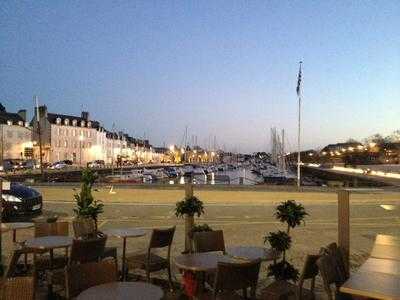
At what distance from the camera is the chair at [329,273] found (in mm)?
4957

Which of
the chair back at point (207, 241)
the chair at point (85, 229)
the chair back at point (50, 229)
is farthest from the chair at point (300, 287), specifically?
the chair back at point (50, 229)

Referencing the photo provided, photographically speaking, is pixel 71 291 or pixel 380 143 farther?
pixel 380 143

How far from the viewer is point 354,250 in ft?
36.1

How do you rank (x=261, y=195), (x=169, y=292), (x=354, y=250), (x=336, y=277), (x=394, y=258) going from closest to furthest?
(x=336, y=277)
(x=394, y=258)
(x=169, y=292)
(x=354, y=250)
(x=261, y=195)

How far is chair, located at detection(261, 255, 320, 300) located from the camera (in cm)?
551

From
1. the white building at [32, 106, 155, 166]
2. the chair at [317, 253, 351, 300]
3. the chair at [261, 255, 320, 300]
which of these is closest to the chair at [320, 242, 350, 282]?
the chair at [317, 253, 351, 300]

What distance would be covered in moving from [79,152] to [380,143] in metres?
94.0

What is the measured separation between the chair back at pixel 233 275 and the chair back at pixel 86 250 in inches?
98.0

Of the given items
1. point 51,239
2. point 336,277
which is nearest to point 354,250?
point 336,277

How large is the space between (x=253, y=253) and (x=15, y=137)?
9004cm

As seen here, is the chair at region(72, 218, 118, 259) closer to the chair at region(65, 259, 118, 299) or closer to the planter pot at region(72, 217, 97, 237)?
the planter pot at region(72, 217, 97, 237)

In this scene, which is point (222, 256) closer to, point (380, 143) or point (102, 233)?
point (102, 233)

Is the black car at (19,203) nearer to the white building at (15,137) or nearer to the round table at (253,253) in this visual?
the round table at (253,253)

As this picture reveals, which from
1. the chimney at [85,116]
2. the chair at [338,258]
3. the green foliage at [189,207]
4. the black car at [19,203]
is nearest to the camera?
the chair at [338,258]
